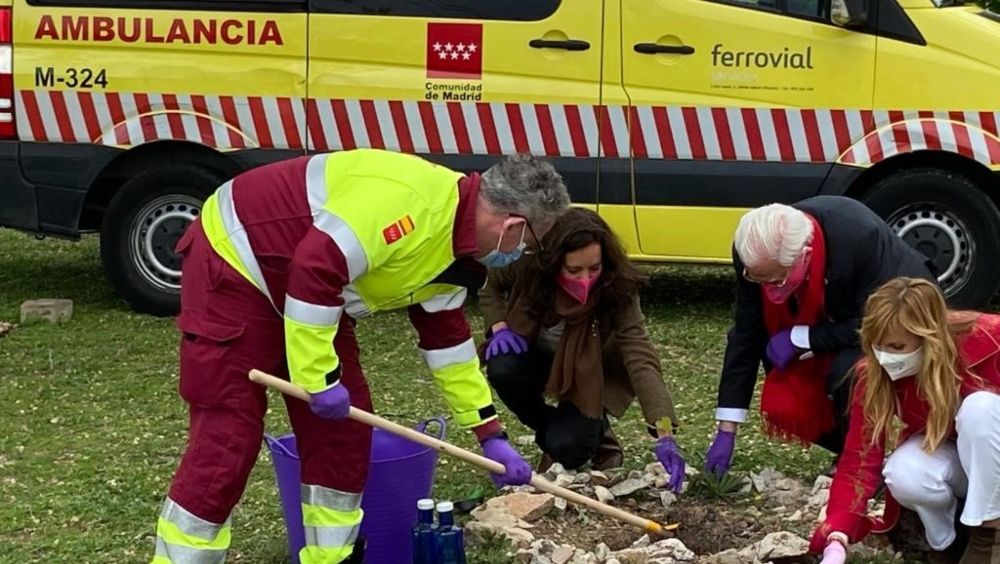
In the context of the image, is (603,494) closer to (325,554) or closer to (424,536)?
(424,536)

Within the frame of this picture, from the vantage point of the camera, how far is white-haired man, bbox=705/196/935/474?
14.5 ft

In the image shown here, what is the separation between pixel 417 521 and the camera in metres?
4.29

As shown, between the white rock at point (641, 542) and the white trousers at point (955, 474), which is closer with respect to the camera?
the white trousers at point (955, 474)

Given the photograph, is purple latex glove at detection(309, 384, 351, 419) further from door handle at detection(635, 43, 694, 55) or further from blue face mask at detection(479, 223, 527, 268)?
door handle at detection(635, 43, 694, 55)

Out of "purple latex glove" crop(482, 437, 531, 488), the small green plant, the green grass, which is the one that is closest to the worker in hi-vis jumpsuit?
"purple latex glove" crop(482, 437, 531, 488)

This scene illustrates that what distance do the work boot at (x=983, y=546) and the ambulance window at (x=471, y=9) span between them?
4.28 metres

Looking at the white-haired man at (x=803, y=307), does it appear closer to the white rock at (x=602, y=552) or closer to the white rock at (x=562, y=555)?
the white rock at (x=602, y=552)

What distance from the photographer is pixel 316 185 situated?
3773 mm

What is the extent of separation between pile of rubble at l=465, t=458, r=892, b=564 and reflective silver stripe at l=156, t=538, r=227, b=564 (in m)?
0.86

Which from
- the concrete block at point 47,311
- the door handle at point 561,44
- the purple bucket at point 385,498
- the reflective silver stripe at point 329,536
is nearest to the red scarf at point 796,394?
the purple bucket at point 385,498

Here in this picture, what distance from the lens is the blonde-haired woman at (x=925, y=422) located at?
3896mm

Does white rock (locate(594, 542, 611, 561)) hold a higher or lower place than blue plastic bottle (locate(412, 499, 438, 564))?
lower

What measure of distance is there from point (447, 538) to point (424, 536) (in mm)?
74

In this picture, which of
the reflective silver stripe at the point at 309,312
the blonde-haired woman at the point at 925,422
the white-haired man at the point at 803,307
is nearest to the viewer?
the reflective silver stripe at the point at 309,312
